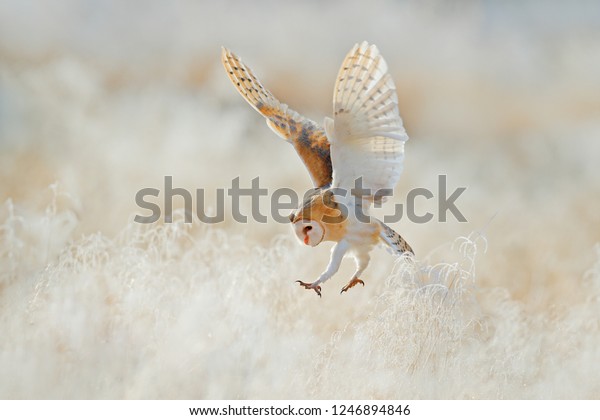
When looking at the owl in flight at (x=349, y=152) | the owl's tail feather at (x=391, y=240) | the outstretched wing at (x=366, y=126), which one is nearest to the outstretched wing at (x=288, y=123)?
the owl in flight at (x=349, y=152)

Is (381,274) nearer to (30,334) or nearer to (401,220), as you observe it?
(401,220)

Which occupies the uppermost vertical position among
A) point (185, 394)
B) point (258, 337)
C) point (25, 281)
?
point (25, 281)

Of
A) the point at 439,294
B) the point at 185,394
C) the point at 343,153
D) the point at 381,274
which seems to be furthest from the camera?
the point at 381,274

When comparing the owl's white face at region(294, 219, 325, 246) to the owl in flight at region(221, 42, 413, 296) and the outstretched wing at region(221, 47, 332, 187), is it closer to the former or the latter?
the owl in flight at region(221, 42, 413, 296)

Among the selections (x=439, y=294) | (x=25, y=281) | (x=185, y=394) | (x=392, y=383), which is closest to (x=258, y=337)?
(x=185, y=394)

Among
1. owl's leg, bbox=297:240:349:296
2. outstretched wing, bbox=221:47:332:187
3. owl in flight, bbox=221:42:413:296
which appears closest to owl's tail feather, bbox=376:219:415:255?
owl in flight, bbox=221:42:413:296

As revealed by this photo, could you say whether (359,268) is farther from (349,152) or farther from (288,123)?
(288,123)

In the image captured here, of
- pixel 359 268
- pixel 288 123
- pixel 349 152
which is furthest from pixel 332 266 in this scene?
pixel 288 123
